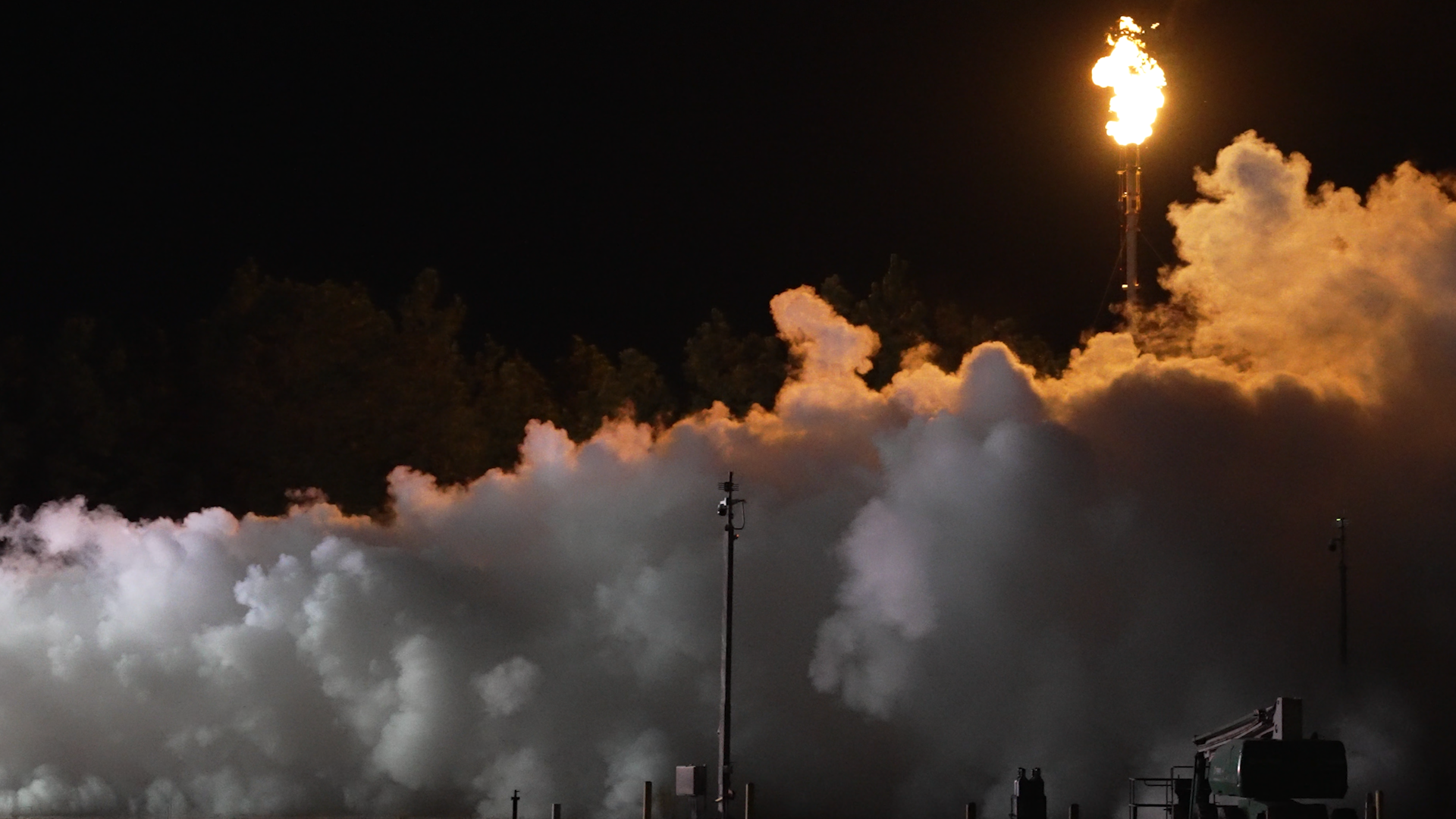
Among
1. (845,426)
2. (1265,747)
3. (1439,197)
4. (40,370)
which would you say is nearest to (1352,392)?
(1439,197)

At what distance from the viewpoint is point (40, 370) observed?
248 feet

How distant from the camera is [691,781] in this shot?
39938mm

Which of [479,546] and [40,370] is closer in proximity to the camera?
[479,546]

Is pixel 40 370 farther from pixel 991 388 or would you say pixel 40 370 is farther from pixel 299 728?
pixel 991 388

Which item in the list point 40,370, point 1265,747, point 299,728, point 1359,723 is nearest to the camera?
point 1265,747

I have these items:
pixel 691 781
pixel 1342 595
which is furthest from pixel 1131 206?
pixel 691 781

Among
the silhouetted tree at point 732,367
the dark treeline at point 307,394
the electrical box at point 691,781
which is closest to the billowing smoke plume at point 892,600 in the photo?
the electrical box at point 691,781

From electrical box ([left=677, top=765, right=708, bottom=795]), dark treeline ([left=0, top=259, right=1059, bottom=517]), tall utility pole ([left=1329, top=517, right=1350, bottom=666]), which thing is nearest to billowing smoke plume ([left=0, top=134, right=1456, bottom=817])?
tall utility pole ([left=1329, top=517, right=1350, bottom=666])

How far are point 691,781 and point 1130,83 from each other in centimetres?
2773

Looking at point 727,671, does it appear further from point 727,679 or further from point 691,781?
point 691,781

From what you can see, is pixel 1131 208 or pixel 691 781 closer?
pixel 691 781

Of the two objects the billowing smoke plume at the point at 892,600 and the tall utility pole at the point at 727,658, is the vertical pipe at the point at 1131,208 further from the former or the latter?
the tall utility pole at the point at 727,658

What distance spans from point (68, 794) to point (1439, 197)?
36.5 meters

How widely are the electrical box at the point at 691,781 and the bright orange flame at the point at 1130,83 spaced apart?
26469 mm
